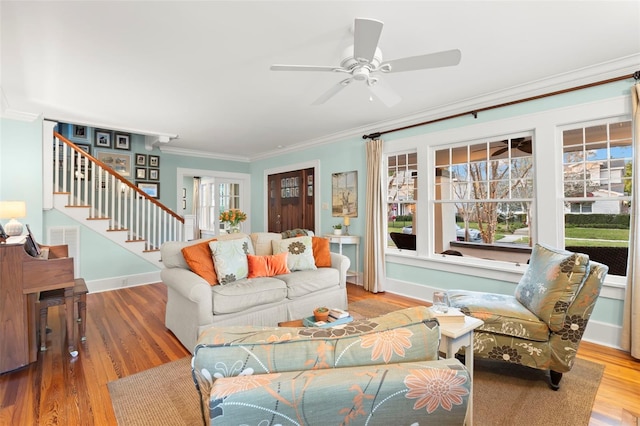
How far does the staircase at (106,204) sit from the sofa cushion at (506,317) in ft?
15.6

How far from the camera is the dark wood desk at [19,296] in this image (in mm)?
2260

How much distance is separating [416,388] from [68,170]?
623 centimetres

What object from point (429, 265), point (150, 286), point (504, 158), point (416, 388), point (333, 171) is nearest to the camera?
point (416, 388)

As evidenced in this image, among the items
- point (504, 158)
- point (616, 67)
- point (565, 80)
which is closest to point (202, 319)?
point (504, 158)

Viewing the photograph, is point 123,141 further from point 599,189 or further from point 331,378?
point 599,189

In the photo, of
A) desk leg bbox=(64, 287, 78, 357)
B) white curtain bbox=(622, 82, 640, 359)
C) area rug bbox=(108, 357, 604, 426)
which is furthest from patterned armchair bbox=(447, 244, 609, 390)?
desk leg bbox=(64, 287, 78, 357)

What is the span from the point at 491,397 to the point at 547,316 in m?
0.66

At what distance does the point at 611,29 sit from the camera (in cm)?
224

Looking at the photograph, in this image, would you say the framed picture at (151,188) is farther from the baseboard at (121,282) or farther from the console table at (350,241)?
the console table at (350,241)

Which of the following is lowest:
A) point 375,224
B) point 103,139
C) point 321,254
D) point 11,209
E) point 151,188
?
point 321,254

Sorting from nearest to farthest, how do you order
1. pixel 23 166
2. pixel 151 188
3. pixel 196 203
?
pixel 23 166, pixel 151 188, pixel 196 203

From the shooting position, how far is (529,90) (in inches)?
126

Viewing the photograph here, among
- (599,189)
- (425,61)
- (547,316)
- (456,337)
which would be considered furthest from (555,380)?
(425,61)

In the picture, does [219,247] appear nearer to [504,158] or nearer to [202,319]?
[202,319]
